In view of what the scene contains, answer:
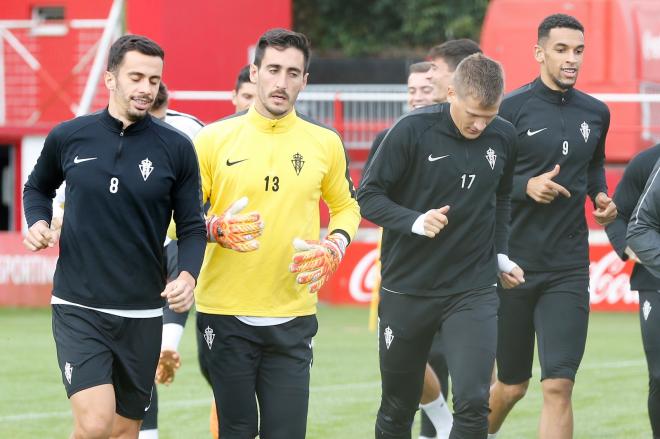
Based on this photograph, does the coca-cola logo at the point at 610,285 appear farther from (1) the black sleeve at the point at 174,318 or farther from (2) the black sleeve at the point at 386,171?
(2) the black sleeve at the point at 386,171

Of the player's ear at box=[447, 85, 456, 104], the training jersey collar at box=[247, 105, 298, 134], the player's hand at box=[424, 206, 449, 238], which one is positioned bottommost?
the player's hand at box=[424, 206, 449, 238]

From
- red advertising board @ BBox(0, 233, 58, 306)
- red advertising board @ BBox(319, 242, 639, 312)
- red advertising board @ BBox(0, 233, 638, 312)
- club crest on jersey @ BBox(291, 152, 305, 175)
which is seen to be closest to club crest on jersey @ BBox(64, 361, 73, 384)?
club crest on jersey @ BBox(291, 152, 305, 175)

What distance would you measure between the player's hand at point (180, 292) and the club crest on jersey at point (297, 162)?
0.84m

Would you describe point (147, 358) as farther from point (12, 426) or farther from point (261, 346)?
point (12, 426)

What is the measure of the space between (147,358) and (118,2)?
59.1 feet

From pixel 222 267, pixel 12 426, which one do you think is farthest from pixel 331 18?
pixel 222 267

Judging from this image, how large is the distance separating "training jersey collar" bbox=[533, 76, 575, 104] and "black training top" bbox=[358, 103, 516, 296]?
1115 mm

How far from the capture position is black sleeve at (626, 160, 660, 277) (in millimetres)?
7637

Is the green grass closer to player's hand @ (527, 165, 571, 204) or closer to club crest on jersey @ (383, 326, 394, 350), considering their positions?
club crest on jersey @ (383, 326, 394, 350)

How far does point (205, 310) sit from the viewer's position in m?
7.02

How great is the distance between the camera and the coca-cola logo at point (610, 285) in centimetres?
1934

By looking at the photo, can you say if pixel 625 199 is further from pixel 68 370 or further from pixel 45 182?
pixel 68 370

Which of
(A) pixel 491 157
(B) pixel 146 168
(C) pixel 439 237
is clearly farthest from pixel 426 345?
(B) pixel 146 168

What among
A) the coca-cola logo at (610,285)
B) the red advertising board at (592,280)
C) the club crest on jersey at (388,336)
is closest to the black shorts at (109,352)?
the club crest on jersey at (388,336)
